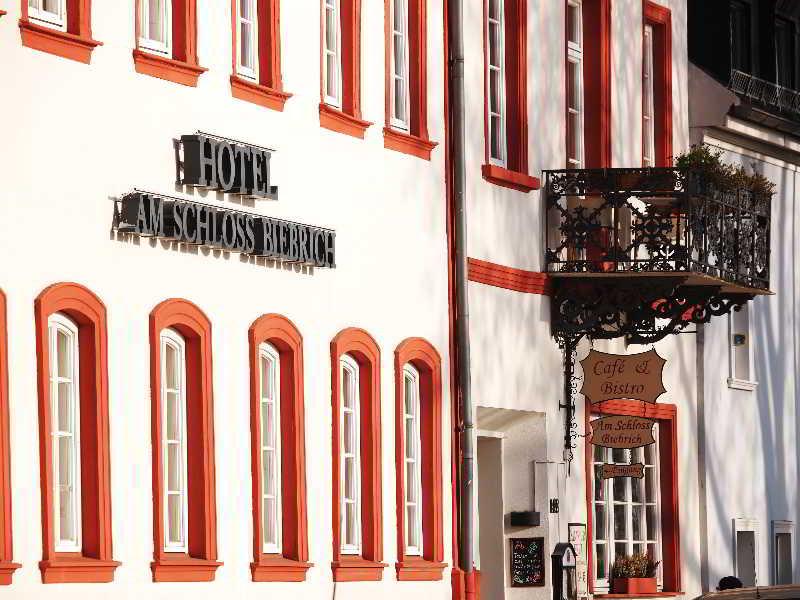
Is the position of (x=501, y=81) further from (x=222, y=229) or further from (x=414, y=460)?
(x=222, y=229)

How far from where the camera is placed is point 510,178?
27219mm

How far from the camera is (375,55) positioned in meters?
24.9

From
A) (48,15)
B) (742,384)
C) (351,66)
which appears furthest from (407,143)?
(742,384)

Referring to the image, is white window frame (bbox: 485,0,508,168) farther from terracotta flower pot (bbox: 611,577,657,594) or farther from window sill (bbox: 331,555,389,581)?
terracotta flower pot (bbox: 611,577,657,594)

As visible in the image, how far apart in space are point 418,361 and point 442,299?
75 centimetres

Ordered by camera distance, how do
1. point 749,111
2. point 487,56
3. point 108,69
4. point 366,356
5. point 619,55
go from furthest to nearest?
point 749,111 < point 619,55 < point 487,56 < point 366,356 < point 108,69

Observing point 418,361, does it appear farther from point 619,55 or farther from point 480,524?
point 619,55

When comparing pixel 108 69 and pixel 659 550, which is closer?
pixel 108 69

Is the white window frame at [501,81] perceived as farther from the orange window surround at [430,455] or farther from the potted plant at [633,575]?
the potted plant at [633,575]

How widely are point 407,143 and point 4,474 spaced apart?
7850 mm

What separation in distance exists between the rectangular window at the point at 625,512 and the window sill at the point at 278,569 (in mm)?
7565

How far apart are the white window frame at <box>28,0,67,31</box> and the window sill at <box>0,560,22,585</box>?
13.2ft

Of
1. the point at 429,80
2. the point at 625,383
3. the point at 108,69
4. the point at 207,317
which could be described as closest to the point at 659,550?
the point at 625,383

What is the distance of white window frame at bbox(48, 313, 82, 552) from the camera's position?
765 inches
